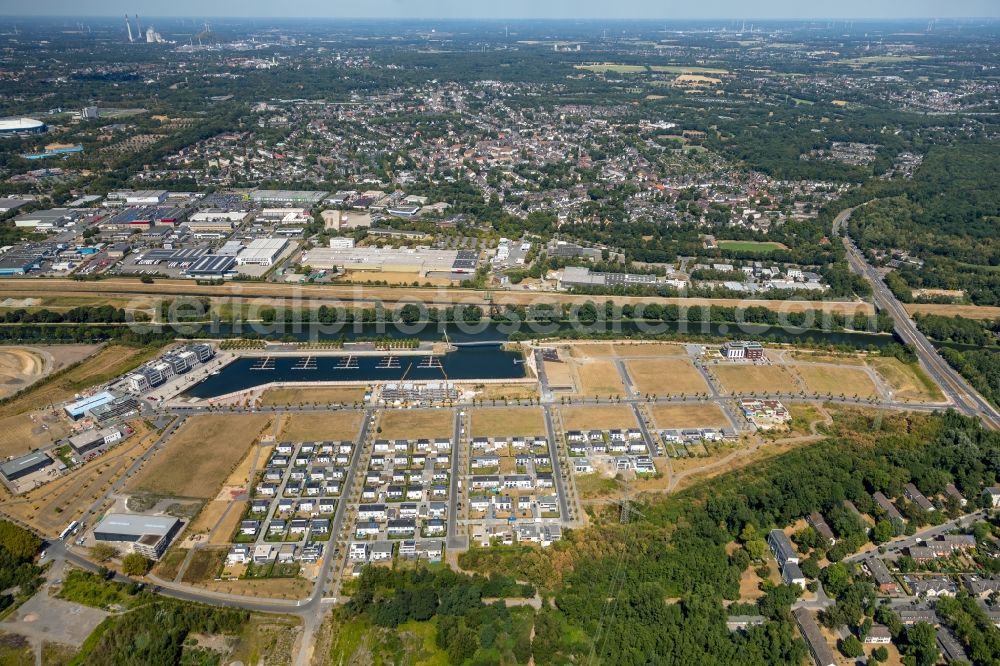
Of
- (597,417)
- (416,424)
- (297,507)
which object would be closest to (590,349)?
(597,417)

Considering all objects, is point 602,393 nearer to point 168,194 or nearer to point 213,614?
point 213,614

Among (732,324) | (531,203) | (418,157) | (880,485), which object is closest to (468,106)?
(418,157)

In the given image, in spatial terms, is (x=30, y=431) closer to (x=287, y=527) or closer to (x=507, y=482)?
(x=287, y=527)

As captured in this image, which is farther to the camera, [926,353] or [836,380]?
[926,353]

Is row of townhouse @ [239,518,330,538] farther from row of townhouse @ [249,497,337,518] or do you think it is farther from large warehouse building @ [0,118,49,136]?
large warehouse building @ [0,118,49,136]

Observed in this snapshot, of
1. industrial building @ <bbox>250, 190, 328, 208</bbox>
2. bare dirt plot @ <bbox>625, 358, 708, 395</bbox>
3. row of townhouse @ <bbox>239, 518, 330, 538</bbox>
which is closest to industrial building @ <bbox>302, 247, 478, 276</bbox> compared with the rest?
industrial building @ <bbox>250, 190, 328, 208</bbox>
